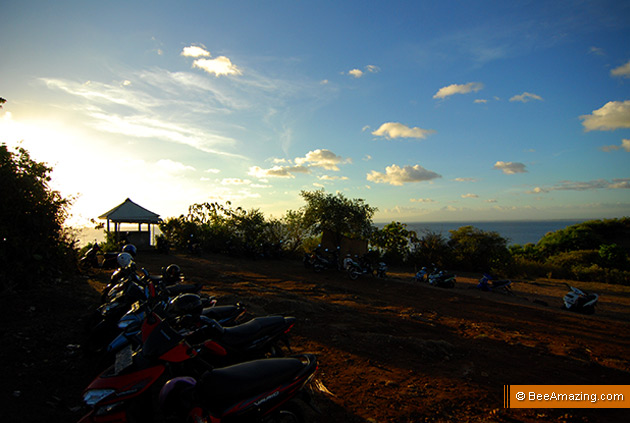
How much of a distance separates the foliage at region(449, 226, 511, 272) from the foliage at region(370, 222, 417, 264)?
2.93 metres

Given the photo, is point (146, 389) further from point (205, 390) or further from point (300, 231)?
point (300, 231)

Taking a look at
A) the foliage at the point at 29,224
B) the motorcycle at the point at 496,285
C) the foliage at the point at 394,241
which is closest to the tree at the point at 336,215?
the foliage at the point at 394,241

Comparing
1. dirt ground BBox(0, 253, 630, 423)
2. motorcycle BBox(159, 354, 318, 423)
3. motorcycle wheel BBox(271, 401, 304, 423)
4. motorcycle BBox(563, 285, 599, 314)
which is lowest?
motorcycle BBox(563, 285, 599, 314)

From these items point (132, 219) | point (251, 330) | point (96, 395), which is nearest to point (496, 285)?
point (251, 330)

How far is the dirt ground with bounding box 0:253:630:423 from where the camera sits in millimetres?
3723

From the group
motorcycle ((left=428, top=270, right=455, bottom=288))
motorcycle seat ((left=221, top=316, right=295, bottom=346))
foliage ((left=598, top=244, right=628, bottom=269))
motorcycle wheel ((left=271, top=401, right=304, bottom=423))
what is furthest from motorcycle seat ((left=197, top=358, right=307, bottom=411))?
foliage ((left=598, top=244, right=628, bottom=269))

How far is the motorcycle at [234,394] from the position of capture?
2.48 m

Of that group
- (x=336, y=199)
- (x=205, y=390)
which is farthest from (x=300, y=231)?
(x=205, y=390)

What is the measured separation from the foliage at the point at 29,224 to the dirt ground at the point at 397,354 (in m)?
0.59

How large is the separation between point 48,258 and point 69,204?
1.62 m

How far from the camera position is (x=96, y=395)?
2561 mm

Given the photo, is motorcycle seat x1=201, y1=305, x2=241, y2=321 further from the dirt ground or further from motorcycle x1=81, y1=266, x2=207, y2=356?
the dirt ground

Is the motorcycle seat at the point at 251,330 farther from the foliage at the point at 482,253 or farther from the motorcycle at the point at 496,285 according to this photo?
the foliage at the point at 482,253

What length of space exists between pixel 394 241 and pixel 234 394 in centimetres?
2067
